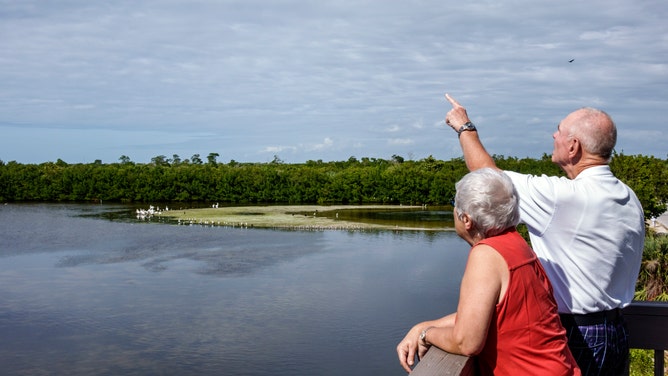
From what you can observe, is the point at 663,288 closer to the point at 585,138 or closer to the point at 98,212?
the point at 585,138

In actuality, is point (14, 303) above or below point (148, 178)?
below

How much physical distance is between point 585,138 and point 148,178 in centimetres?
4375

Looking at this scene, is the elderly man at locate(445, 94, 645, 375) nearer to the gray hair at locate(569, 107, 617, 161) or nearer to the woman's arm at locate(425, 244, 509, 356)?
the gray hair at locate(569, 107, 617, 161)

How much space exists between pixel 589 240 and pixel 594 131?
34 cm

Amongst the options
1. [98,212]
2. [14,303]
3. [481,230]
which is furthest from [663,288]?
[98,212]

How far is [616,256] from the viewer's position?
2.08m

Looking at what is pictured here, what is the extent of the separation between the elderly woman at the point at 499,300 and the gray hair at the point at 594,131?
1.37 feet

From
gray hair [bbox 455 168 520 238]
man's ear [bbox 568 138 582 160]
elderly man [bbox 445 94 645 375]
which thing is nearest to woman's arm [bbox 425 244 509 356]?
gray hair [bbox 455 168 520 238]

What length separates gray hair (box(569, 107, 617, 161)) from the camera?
2.13 metres

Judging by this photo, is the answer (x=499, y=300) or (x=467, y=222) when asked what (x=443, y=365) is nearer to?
(x=499, y=300)

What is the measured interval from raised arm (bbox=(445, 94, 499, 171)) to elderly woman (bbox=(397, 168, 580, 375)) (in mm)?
272

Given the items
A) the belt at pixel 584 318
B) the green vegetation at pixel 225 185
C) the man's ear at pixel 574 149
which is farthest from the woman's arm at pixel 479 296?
the green vegetation at pixel 225 185

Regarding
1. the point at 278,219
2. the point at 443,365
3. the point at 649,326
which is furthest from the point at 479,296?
the point at 278,219

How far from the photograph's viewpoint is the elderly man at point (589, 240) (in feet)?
6.66
